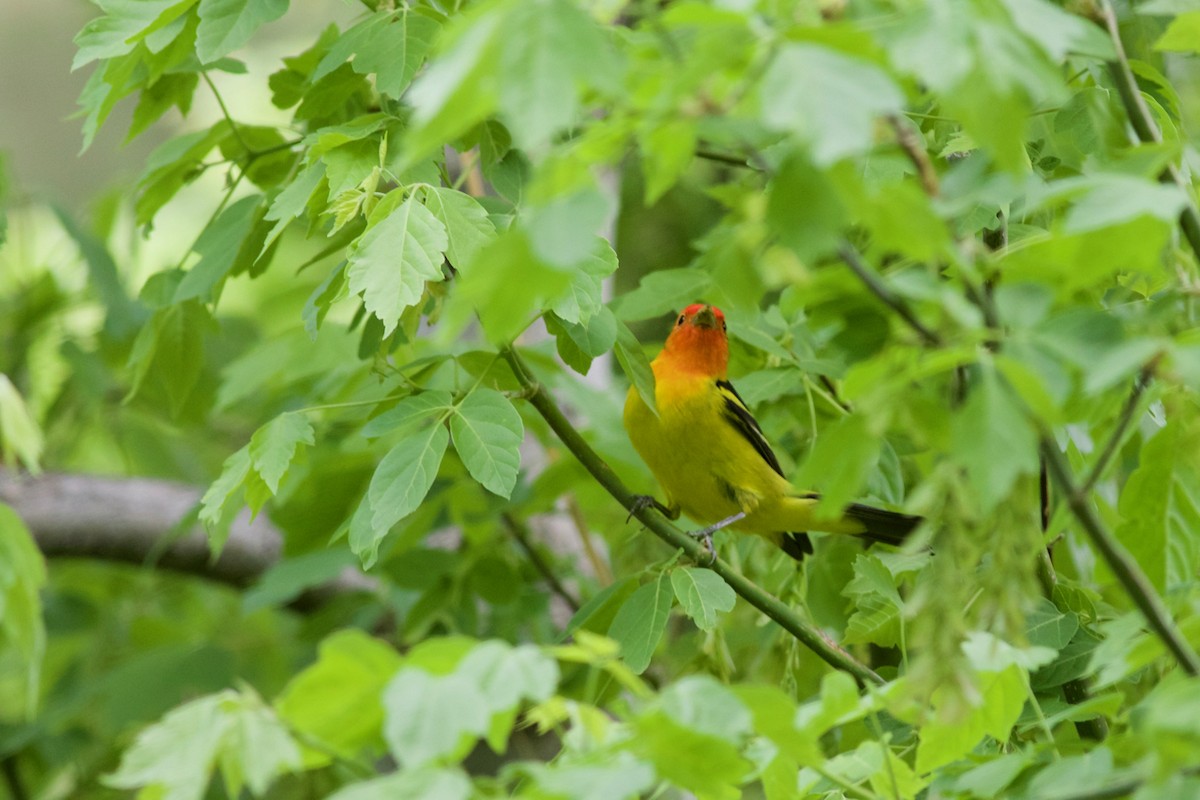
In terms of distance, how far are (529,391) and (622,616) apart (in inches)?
17.4

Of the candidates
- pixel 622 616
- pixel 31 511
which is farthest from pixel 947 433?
pixel 31 511

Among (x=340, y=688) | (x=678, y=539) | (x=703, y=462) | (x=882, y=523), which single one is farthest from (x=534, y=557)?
(x=340, y=688)

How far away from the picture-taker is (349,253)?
2.01 meters

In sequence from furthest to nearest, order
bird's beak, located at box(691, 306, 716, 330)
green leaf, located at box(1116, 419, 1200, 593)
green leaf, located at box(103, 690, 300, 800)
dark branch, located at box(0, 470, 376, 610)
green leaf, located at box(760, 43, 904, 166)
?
dark branch, located at box(0, 470, 376, 610) < bird's beak, located at box(691, 306, 716, 330) < green leaf, located at box(1116, 419, 1200, 593) < green leaf, located at box(103, 690, 300, 800) < green leaf, located at box(760, 43, 904, 166)

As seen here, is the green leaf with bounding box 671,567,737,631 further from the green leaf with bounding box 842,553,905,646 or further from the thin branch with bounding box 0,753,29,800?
the thin branch with bounding box 0,753,29,800

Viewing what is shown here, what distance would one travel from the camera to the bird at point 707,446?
3598 millimetres

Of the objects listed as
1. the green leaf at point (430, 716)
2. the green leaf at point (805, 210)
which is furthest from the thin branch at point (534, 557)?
the green leaf at point (805, 210)

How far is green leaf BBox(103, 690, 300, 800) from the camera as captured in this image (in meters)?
1.18

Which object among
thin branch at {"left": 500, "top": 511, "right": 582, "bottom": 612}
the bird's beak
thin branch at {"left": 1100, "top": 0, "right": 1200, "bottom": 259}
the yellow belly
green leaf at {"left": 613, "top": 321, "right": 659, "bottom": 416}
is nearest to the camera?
thin branch at {"left": 1100, "top": 0, "right": 1200, "bottom": 259}

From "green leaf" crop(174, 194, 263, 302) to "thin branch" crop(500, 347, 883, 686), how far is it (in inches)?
26.1

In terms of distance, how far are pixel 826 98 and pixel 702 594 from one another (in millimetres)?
1284

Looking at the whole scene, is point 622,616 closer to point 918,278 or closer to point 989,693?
point 989,693

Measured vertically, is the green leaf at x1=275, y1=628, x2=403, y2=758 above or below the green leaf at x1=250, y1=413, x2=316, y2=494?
above

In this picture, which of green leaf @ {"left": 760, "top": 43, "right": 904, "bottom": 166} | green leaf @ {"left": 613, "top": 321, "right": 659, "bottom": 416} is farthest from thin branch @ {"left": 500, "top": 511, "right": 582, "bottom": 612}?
green leaf @ {"left": 760, "top": 43, "right": 904, "bottom": 166}
